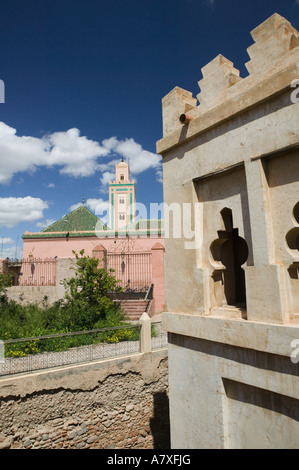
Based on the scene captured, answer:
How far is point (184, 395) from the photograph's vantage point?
2.87m

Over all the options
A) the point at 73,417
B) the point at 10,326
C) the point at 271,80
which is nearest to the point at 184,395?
the point at 271,80

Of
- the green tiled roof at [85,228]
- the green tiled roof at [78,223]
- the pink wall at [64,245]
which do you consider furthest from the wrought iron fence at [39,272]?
the green tiled roof at [78,223]

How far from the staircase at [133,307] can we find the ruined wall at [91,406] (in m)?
4.09

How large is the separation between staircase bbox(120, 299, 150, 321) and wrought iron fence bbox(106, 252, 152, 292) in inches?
59.0

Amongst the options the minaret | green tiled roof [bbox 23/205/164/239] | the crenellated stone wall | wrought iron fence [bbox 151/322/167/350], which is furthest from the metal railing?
the minaret

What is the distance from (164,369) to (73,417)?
2629 mm

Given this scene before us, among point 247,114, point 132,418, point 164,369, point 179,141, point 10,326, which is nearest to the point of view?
point 247,114

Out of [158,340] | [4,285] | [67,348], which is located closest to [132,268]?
[4,285]

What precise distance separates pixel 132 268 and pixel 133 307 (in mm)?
2502

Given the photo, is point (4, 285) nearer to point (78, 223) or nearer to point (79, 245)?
point (79, 245)

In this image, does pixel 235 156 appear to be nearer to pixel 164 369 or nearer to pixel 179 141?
pixel 179 141

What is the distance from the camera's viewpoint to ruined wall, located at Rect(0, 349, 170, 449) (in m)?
6.22

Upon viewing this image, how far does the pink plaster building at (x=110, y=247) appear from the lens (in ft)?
44.9

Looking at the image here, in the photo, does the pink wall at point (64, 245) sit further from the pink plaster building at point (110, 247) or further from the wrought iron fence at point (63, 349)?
the wrought iron fence at point (63, 349)
